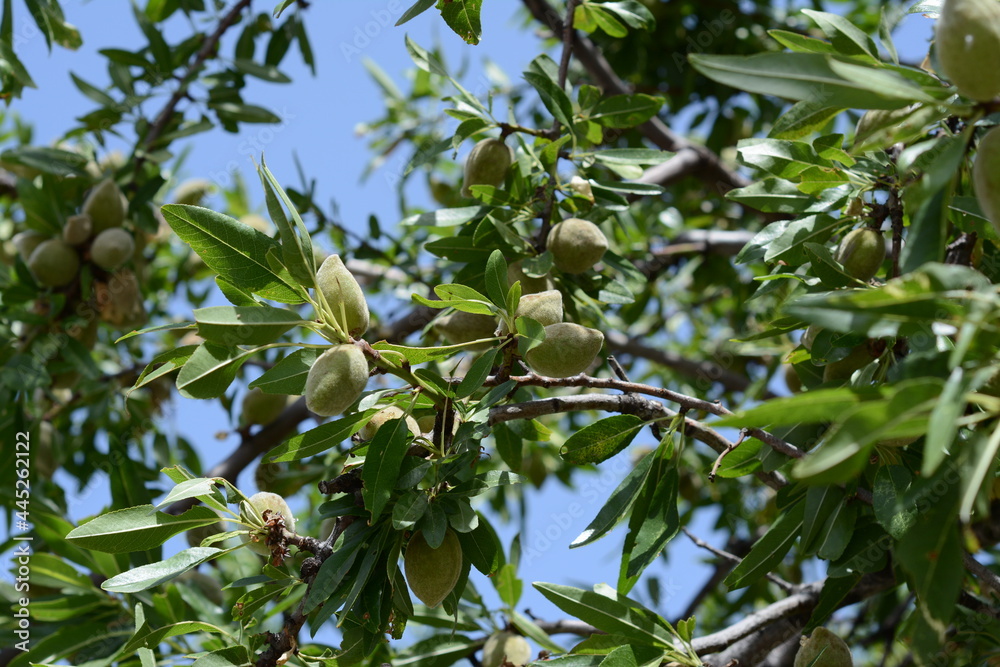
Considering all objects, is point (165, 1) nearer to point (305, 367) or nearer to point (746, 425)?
point (305, 367)

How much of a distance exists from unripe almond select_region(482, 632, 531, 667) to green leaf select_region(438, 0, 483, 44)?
4.23ft

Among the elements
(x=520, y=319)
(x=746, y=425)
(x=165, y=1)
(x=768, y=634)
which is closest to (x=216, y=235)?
(x=520, y=319)

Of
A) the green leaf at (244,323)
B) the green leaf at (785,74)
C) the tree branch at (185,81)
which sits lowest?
the green leaf at (244,323)

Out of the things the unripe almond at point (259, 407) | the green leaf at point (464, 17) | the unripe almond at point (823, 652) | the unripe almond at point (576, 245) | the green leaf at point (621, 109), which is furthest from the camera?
the unripe almond at point (259, 407)

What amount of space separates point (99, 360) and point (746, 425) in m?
3.13

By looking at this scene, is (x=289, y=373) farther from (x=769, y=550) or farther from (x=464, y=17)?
(x=769, y=550)

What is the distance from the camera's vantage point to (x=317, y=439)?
50.8 inches

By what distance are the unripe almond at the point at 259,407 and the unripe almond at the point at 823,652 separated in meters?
1.78

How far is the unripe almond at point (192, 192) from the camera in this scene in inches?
131

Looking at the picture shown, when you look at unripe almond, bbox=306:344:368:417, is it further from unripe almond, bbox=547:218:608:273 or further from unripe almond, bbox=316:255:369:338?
unripe almond, bbox=547:218:608:273

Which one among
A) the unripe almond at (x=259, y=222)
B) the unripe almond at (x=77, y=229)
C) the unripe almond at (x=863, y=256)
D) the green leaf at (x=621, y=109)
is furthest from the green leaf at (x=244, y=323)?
the unripe almond at (x=259, y=222)

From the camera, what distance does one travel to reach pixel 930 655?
0.93 meters

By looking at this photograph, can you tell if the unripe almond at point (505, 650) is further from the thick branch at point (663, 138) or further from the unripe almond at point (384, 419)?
the thick branch at point (663, 138)

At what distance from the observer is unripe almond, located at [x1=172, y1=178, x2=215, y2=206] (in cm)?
334
